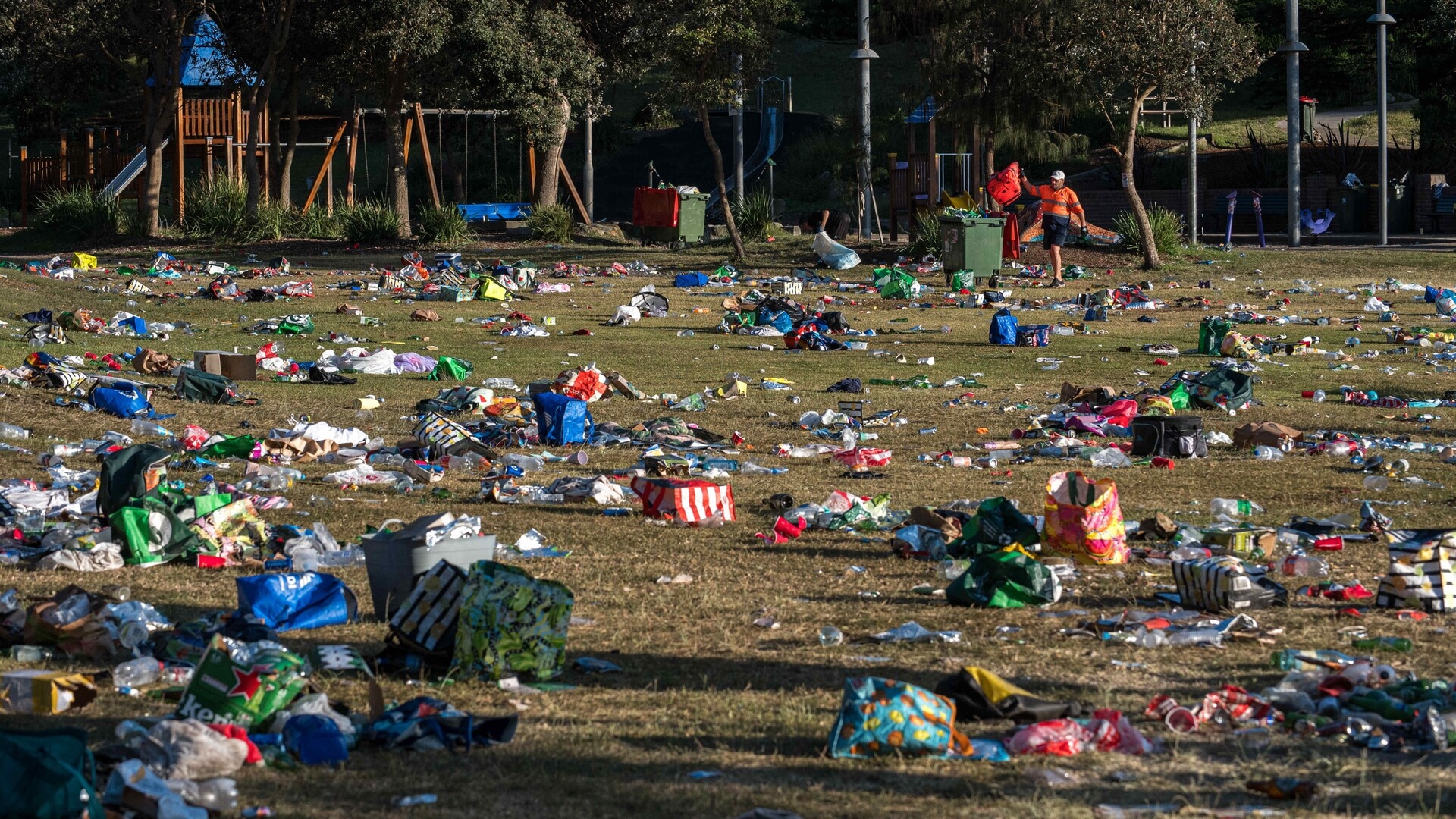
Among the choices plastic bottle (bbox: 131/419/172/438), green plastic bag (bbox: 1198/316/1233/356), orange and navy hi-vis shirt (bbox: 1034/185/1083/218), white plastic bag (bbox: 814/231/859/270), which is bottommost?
plastic bottle (bbox: 131/419/172/438)

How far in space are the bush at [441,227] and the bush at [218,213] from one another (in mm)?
3832

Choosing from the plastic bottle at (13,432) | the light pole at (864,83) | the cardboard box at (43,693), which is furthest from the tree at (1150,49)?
the cardboard box at (43,693)

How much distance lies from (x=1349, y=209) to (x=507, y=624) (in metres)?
33.9

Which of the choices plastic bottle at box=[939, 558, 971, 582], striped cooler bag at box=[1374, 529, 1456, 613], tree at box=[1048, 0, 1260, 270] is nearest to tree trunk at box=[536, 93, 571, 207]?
tree at box=[1048, 0, 1260, 270]

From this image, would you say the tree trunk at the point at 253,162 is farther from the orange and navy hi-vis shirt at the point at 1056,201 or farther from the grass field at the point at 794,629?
the grass field at the point at 794,629

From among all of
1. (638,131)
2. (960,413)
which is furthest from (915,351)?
(638,131)

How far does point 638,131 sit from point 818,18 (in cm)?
1287

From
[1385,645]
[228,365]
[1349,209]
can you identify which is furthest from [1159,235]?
[1385,645]

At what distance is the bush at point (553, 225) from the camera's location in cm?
3391

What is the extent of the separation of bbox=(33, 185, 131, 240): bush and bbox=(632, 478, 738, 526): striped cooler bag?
1121 inches

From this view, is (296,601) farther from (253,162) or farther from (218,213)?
(253,162)

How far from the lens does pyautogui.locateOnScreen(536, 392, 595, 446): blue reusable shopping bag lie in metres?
11.6

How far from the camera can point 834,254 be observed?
28203 millimetres

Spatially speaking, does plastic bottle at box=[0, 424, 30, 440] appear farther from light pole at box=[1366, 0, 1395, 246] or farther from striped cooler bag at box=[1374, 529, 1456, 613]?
light pole at box=[1366, 0, 1395, 246]
